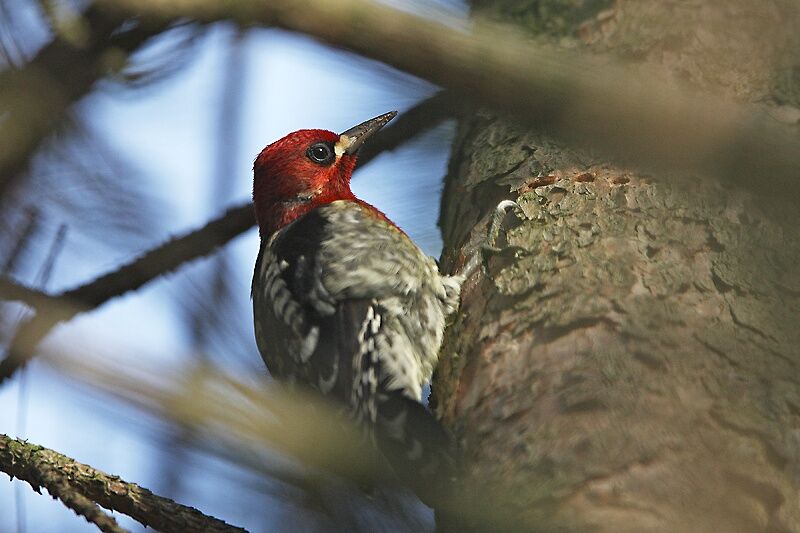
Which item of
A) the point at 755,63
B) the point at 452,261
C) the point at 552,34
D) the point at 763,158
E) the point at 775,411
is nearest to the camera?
the point at 763,158

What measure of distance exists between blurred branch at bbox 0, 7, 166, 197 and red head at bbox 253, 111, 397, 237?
1.10 meters

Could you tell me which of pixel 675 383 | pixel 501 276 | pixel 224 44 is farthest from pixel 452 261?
pixel 675 383

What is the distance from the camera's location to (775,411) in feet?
5.72

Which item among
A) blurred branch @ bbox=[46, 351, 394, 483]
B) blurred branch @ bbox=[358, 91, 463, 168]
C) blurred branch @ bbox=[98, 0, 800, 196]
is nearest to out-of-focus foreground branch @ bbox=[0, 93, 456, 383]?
blurred branch @ bbox=[358, 91, 463, 168]

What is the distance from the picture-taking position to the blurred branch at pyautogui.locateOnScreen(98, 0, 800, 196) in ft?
3.55

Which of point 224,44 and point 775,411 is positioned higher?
point 224,44

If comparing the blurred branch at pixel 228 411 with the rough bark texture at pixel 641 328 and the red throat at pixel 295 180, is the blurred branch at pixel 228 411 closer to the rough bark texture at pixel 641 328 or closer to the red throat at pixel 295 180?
the rough bark texture at pixel 641 328

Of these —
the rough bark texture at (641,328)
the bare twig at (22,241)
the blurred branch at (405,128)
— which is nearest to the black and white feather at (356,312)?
the rough bark texture at (641,328)

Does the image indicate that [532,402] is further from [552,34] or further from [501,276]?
[552,34]

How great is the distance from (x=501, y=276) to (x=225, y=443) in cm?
142

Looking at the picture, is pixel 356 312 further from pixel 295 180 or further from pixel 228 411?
pixel 228 411

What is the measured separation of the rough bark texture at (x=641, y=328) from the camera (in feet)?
5.41

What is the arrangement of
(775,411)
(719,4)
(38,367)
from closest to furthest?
(38,367) → (775,411) → (719,4)

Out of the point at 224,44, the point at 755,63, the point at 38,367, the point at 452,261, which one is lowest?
the point at 452,261
